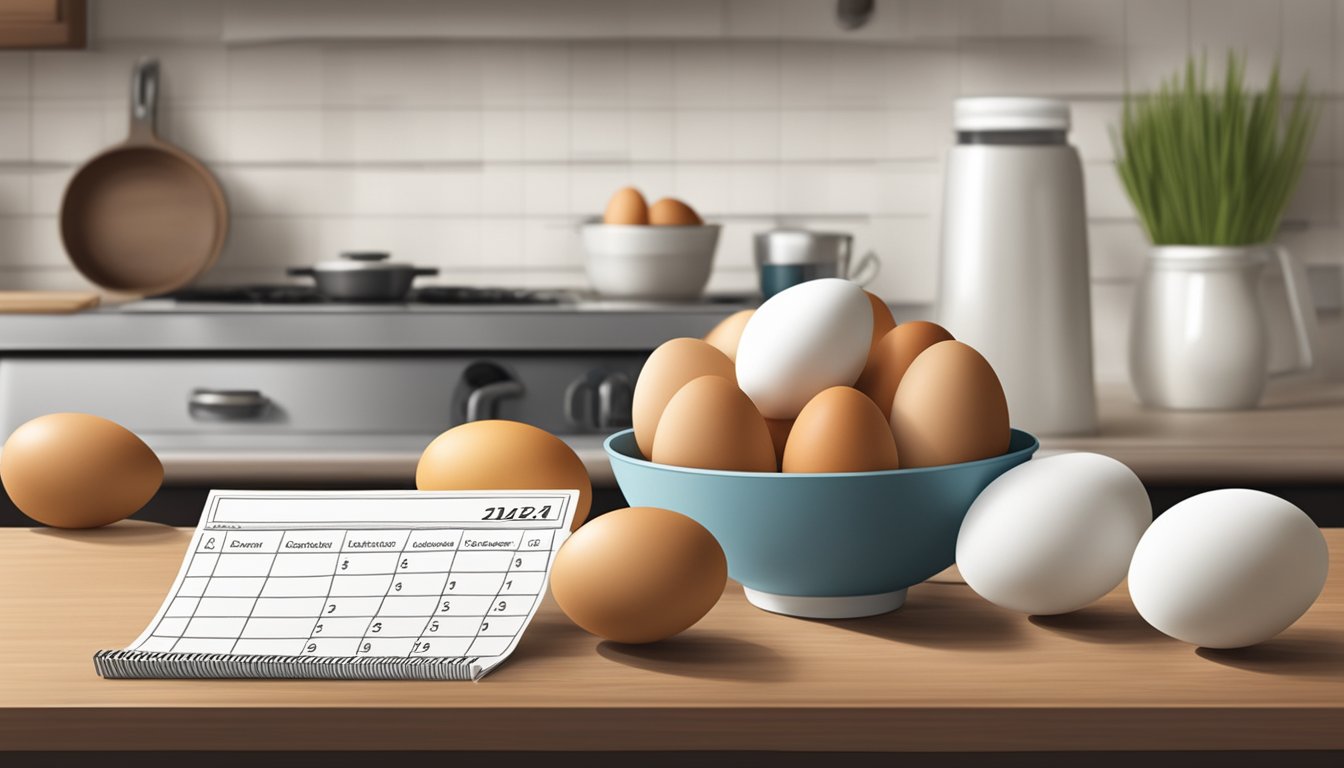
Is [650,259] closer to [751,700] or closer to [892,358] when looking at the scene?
[892,358]

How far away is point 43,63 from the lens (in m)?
2.50

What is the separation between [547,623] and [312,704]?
0.17 metres

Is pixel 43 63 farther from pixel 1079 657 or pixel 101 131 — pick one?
pixel 1079 657

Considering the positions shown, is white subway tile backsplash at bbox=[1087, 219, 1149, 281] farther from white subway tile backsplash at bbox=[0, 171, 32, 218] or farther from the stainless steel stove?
white subway tile backsplash at bbox=[0, 171, 32, 218]

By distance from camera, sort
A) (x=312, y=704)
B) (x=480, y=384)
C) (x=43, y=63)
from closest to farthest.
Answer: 1. (x=312, y=704)
2. (x=480, y=384)
3. (x=43, y=63)

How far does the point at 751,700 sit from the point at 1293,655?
0.27 metres

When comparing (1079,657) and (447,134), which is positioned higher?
(447,134)

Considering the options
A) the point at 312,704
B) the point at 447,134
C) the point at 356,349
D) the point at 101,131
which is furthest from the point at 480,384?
the point at 312,704

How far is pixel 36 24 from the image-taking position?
7.54 ft

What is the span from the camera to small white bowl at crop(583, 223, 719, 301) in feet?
6.97

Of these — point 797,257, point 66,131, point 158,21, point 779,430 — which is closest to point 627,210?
point 797,257

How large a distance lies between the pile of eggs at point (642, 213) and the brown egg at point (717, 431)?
4.66 feet

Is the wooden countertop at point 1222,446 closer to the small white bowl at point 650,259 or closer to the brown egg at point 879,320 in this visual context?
the small white bowl at point 650,259

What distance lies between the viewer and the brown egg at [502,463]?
862mm
